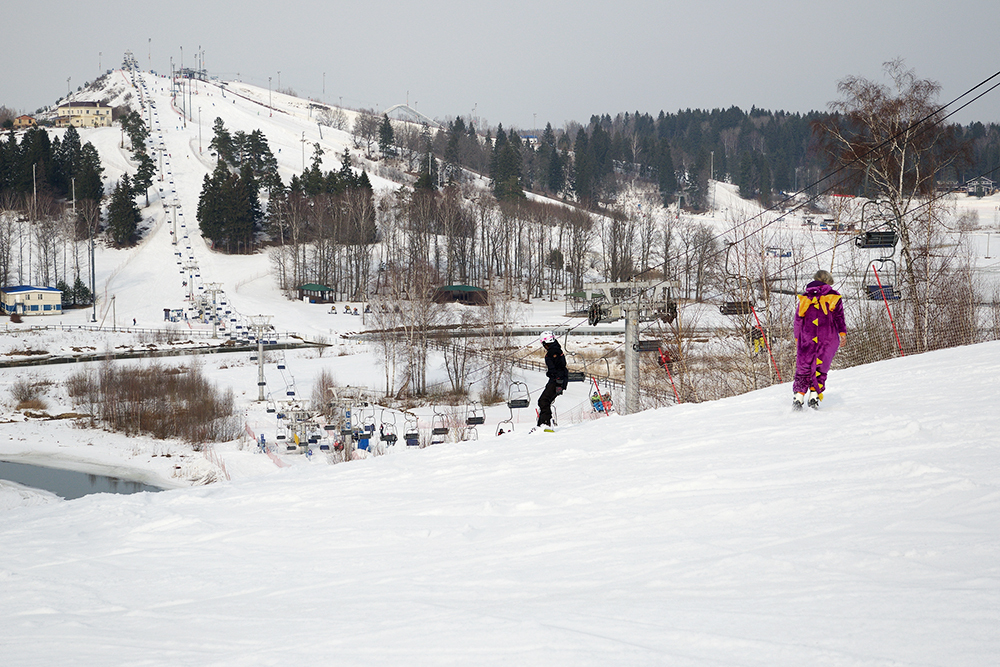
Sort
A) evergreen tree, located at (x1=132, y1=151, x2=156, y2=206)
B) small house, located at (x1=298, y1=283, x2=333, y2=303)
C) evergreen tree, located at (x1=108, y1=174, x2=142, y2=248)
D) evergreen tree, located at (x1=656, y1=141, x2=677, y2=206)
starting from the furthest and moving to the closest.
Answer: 1. evergreen tree, located at (x1=656, y1=141, x2=677, y2=206)
2. evergreen tree, located at (x1=132, y1=151, x2=156, y2=206)
3. evergreen tree, located at (x1=108, y1=174, x2=142, y2=248)
4. small house, located at (x1=298, y1=283, x2=333, y2=303)

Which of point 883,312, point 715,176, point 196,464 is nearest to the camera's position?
point 883,312

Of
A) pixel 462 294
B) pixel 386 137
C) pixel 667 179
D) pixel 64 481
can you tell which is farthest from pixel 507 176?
pixel 64 481

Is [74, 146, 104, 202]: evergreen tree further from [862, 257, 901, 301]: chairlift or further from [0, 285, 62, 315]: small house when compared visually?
[862, 257, 901, 301]: chairlift

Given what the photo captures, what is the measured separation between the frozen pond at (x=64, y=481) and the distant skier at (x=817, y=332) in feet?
74.7

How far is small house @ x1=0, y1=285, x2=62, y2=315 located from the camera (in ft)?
183

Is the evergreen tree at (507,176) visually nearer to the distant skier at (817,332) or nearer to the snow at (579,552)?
the distant skier at (817,332)

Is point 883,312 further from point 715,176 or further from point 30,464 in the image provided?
point 715,176

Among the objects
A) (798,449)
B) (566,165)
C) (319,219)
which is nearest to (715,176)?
(566,165)

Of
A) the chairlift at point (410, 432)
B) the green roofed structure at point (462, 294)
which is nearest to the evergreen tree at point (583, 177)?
the green roofed structure at point (462, 294)

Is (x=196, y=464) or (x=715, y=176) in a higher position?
(x=715, y=176)

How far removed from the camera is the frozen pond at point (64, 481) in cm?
2522

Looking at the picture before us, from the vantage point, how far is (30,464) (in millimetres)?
28156

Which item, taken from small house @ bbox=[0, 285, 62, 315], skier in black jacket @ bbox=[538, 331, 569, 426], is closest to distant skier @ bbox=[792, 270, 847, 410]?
skier in black jacket @ bbox=[538, 331, 569, 426]

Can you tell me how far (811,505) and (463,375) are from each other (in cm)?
3649
